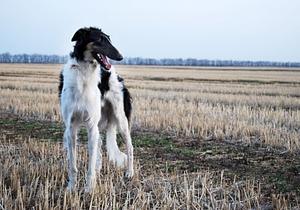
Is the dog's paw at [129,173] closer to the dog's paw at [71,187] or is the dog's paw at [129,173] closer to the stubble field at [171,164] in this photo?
the stubble field at [171,164]

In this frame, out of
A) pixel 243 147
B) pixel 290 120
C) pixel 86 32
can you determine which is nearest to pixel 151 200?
pixel 86 32

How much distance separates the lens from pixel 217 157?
877cm

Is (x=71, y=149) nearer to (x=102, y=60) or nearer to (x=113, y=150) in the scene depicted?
(x=113, y=150)

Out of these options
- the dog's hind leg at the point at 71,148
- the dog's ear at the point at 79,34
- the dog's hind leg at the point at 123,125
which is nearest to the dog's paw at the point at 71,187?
the dog's hind leg at the point at 71,148

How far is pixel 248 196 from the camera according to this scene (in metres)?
5.62

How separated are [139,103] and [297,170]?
33.2ft

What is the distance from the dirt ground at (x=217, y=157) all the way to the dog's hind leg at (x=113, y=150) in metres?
0.48

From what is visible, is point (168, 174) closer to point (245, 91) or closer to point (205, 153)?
point (205, 153)

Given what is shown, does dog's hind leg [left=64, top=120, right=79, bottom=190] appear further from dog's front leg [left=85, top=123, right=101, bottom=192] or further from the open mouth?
the open mouth

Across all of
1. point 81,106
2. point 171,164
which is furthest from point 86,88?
point 171,164

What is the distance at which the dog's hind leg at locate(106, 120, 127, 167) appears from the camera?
24.7 ft

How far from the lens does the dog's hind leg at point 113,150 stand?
7.53 metres

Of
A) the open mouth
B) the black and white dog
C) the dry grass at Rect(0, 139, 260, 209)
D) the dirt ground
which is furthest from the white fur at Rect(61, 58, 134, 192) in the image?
the dirt ground

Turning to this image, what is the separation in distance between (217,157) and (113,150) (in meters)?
→ 2.41
